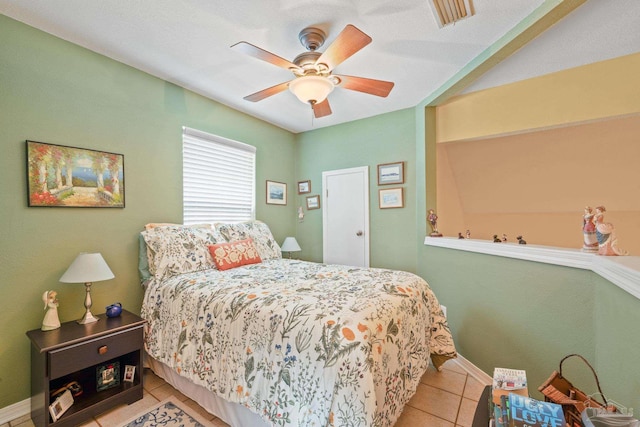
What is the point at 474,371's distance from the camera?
2.29 meters

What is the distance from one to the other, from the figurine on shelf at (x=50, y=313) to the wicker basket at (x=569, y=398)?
9.24ft

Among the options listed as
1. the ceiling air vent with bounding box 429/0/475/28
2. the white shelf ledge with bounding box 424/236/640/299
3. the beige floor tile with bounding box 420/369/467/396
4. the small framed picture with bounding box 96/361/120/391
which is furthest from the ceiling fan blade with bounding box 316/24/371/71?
the small framed picture with bounding box 96/361/120/391

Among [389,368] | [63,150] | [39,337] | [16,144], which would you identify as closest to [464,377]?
[389,368]

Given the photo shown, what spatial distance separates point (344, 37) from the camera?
1553 mm

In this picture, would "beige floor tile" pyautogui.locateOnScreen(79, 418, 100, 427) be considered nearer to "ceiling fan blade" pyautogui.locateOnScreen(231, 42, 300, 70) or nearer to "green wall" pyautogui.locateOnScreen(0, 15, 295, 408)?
"green wall" pyautogui.locateOnScreen(0, 15, 295, 408)

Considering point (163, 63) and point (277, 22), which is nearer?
point (277, 22)

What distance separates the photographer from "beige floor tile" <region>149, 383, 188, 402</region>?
6.57 ft

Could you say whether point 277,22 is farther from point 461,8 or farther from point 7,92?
point 7,92

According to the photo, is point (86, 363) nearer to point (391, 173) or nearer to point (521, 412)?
point (521, 412)

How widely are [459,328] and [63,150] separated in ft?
A: 12.0

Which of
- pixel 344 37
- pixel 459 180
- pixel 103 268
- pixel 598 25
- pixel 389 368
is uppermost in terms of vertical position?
pixel 598 25

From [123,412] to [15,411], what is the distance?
2.28ft

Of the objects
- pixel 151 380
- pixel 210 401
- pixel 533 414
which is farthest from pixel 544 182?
pixel 151 380

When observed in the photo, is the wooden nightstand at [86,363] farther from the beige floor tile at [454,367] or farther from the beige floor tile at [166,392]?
the beige floor tile at [454,367]
